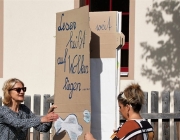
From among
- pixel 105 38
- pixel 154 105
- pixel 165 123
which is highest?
pixel 105 38

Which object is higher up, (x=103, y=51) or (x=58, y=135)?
(x=103, y=51)

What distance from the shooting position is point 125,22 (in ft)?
30.5

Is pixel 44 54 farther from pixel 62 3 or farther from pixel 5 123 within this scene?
pixel 5 123

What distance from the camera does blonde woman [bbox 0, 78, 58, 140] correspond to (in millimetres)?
4441

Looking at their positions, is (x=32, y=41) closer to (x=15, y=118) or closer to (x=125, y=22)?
(x=125, y=22)

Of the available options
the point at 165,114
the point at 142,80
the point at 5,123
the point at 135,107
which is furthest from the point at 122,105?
the point at 142,80

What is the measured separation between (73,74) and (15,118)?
26.8 inches

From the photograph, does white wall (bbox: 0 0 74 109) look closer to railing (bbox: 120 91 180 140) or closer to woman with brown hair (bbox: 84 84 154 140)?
railing (bbox: 120 91 180 140)

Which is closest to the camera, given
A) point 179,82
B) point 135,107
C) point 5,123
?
point 135,107

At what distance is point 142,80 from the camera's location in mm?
8961

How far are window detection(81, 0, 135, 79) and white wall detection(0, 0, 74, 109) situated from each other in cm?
69

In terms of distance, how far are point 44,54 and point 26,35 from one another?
50cm

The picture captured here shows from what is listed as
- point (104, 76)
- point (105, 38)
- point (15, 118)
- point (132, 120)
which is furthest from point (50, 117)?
point (132, 120)

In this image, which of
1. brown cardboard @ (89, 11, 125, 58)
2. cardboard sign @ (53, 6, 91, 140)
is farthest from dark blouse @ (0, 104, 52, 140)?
brown cardboard @ (89, 11, 125, 58)
